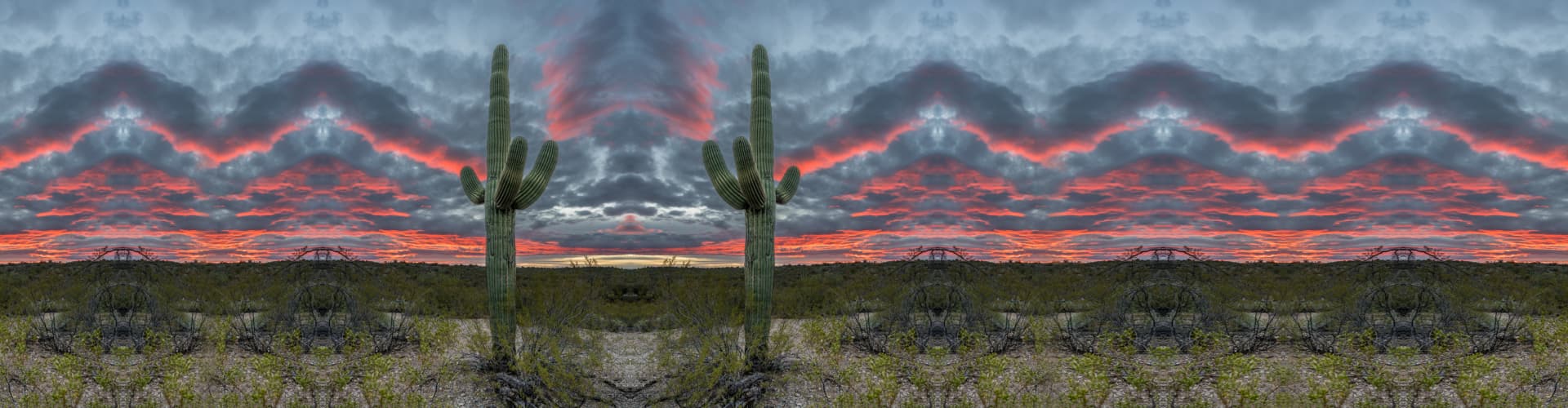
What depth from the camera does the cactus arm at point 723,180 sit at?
32.9 feet

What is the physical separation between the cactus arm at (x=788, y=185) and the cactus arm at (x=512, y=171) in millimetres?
3467

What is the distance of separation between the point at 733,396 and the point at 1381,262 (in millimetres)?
15968

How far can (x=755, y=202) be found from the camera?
392 inches

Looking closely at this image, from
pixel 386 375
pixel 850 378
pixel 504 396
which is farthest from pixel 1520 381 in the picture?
pixel 386 375

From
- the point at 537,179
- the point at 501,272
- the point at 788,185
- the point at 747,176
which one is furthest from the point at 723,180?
the point at 501,272

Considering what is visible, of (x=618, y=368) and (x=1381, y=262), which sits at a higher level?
(x=1381, y=262)

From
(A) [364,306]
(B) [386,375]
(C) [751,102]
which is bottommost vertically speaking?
(B) [386,375]

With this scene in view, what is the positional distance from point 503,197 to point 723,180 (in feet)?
9.58

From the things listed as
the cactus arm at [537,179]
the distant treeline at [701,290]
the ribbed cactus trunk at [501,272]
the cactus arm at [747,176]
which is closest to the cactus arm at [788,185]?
the cactus arm at [747,176]

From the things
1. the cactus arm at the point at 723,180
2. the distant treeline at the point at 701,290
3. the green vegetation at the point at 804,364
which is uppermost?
the cactus arm at the point at 723,180

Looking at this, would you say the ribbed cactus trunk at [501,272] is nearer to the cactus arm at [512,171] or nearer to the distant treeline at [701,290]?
the cactus arm at [512,171]

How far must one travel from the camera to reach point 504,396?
9.56 meters

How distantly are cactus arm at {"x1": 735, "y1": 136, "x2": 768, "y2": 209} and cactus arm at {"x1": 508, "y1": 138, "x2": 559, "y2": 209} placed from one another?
2608mm

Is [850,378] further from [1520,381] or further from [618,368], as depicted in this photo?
[1520,381]
